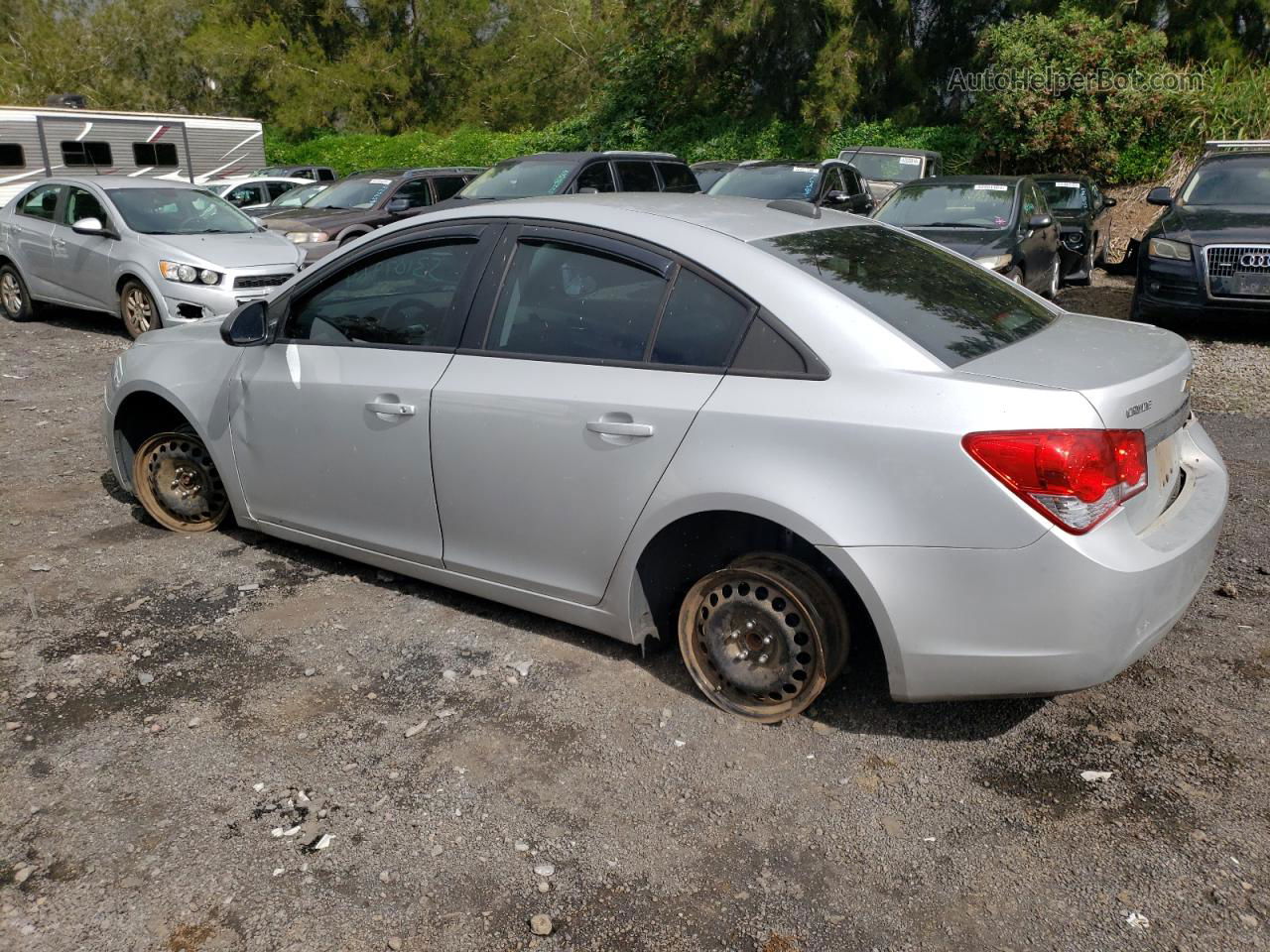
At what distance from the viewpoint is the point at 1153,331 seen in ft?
12.5

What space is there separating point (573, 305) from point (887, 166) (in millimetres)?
15468

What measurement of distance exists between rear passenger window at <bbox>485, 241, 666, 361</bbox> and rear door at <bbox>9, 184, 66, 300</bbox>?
31.6 feet

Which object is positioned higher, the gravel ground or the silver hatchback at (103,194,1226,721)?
the silver hatchback at (103,194,1226,721)

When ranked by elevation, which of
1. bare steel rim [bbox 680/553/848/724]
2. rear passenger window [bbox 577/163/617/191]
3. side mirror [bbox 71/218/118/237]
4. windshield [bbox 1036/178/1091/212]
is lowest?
bare steel rim [bbox 680/553/848/724]

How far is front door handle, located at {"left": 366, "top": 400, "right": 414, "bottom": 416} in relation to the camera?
394 cm

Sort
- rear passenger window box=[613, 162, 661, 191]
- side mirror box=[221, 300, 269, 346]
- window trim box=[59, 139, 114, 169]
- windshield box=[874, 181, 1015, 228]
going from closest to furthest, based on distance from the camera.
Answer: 1. side mirror box=[221, 300, 269, 346]
2. windshield box=[874, 181, 1015, 228]
3. rear passenger window box=[613, 162, 661, 191]
4. window trim box=[59, 139, 114, 169]

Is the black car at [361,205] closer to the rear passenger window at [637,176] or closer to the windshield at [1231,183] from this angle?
the rear passenger window at [637,176]

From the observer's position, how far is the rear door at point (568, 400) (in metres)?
3.41

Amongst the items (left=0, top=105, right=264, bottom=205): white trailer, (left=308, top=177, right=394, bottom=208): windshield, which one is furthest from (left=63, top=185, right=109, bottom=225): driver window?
(left=0, top=105, right=264, bottom=205): white trailer

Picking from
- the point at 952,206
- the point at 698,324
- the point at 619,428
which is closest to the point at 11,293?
the point at 952,206

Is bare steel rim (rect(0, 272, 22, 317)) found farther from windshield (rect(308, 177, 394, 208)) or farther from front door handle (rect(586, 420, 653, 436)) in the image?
front door handle (rect(586, 420, 653, 436))

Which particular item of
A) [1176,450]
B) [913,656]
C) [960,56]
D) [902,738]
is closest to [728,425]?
[913,656]

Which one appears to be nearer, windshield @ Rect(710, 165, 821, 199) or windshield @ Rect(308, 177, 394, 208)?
windshield @ Rect(710, 165, 821, 199)

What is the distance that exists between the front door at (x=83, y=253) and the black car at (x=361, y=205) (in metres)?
2.37
